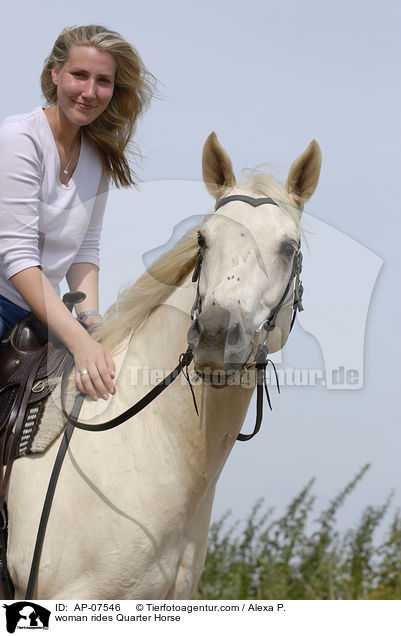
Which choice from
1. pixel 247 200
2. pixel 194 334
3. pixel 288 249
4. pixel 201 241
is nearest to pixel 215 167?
pixel 247 200

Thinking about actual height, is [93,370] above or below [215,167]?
below

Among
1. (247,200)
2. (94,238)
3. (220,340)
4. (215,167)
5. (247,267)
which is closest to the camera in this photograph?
(220,340)

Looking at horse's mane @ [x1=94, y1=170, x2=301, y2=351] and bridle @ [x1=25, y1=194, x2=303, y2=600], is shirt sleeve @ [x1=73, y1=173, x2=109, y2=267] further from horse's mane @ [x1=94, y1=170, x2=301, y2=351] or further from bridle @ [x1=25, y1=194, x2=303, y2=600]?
bridle @ [x1=25, y1=194, x2=303, y2=600]

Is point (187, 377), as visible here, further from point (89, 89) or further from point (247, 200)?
point (89, 89)

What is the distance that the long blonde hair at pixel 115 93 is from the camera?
3.33 metres

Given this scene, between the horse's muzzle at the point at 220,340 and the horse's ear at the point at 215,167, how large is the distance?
826mm

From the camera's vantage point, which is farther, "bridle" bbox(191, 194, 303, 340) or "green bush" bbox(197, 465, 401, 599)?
"green bush" bbox(197, 465, 401, 599)

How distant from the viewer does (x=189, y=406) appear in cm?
286

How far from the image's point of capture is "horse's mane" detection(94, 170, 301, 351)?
2.92 m

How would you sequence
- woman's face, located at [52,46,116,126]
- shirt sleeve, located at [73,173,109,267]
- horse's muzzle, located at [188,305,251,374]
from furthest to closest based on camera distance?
shirt sleeve, located at [73,173,109,267] < woman's face, located at [52,46,116,126] < horse's muzzle, located at [188,305,251,374]

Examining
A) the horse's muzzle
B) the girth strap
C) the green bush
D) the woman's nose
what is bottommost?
the green bush

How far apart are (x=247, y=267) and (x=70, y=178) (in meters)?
1.39

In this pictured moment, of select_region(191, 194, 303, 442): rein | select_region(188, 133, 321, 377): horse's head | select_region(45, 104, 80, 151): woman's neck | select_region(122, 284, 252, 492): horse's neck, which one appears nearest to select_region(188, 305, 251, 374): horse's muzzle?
select_region(188, 133, 321, 377): horse's head
